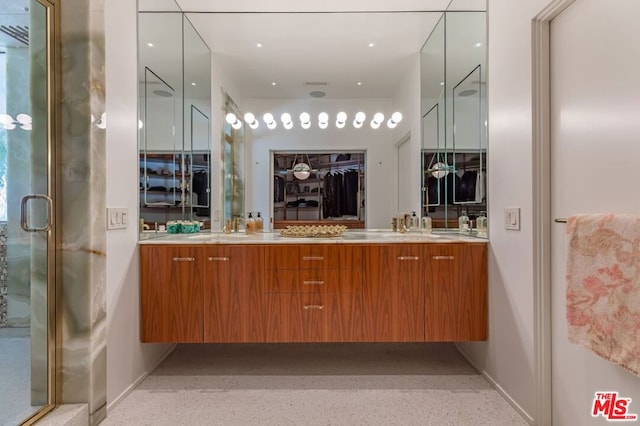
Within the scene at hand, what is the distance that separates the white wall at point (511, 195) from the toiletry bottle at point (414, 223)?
2.75ft

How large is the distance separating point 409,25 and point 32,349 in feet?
10.8

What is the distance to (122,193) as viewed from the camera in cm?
192

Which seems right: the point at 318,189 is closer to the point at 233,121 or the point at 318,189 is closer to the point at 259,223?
the point at 259,223

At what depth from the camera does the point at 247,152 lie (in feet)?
9.48

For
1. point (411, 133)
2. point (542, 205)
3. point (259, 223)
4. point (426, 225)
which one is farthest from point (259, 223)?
point (542, 205)

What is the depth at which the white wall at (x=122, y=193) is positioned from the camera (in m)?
1.82

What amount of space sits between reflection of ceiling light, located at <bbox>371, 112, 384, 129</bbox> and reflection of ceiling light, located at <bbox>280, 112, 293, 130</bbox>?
0.73 meters

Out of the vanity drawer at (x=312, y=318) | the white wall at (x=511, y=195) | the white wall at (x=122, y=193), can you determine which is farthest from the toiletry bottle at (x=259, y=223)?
the white wall at (x=511, y=195)

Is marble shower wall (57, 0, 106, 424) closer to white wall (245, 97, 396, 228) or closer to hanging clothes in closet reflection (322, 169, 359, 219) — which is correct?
white wall (245, 97, 396, 228)

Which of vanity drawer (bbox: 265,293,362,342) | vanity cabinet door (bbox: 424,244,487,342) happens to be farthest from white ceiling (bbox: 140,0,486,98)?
vanity drawer (bbox: 265,293,362,342)

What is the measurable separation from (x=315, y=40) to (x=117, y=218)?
6.79 ft

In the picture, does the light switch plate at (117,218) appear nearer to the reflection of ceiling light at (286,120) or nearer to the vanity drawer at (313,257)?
the vanity drawer at (313,257)

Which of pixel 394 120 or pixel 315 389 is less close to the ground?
pixel 394 120
